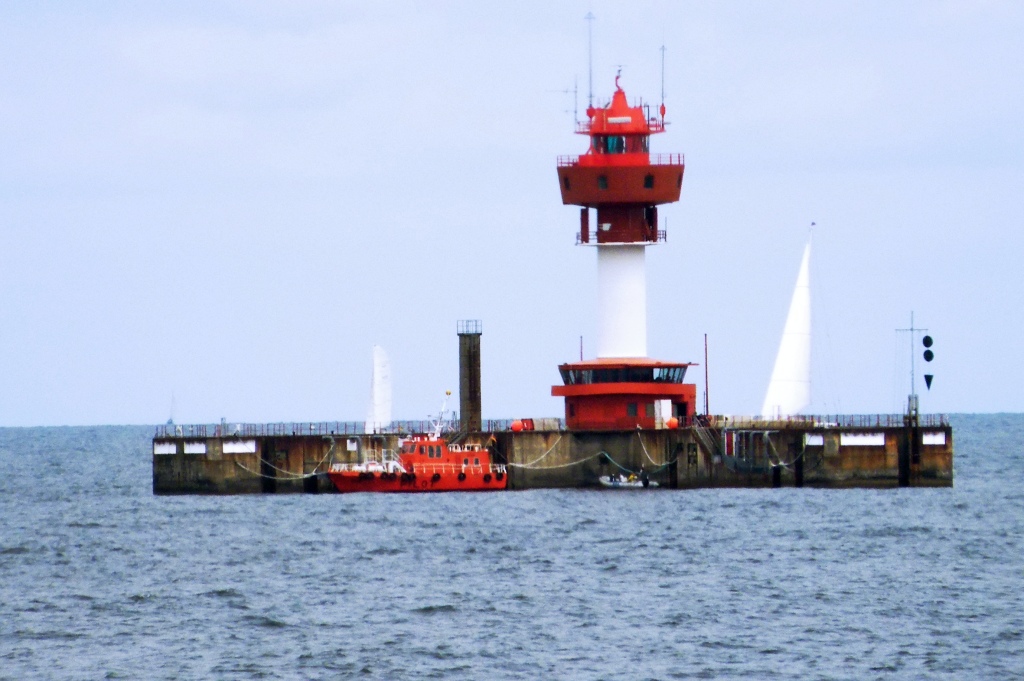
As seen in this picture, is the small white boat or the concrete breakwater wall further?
the concrete breakwater wall

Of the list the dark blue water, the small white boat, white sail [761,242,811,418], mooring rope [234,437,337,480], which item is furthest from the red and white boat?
white sail [761,242,811,418]

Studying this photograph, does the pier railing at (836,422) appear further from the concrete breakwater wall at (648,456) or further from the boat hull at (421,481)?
the boat hull at (421,481)

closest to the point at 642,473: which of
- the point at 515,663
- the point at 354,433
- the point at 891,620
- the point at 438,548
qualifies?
the point at 354,433

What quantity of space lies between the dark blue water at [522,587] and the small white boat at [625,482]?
3.61ft

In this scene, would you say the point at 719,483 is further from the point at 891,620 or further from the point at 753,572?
the point at 891,620

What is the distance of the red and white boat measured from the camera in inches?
3113

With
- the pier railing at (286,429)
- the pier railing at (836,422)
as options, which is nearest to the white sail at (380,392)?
the pier railing at (286,429)

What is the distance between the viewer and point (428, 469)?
79812mm

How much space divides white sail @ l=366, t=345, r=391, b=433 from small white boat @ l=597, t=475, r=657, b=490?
12218 millimetres

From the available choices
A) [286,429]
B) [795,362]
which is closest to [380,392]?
[286,429]

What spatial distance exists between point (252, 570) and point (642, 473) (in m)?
26.0

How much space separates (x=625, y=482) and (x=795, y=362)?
13066 millimetres

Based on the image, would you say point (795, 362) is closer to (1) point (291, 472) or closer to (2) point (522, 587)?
(1) point (291, 472)

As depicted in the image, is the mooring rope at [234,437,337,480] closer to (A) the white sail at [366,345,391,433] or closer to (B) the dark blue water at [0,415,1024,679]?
(B) the dark blue water at [0,415,1024,679]
